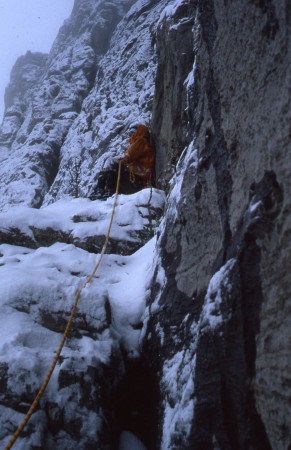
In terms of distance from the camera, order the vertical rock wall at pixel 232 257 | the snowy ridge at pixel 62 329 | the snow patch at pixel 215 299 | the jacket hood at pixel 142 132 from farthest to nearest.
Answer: the jacket hood at pixel 142 132 < the snowy ridge at pixel 62 329 < the snow patch at pixel 215 299 < the vertical rock wall at pixel 232 257

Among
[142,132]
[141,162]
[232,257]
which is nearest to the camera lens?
[232,257]

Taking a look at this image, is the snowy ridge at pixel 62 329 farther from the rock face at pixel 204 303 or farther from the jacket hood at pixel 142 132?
the jacket hood at pixel 142 132

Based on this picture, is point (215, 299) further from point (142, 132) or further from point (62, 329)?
point (142, 132)

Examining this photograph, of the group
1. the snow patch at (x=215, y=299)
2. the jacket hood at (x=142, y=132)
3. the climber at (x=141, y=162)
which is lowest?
the snow patch at (x=215, y=299)

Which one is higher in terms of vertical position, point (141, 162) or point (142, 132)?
point (142, 132)

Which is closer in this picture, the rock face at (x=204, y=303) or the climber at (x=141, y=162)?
the rock face at (x=204, y=303)

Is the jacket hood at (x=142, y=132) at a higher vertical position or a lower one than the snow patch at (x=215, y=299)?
higher

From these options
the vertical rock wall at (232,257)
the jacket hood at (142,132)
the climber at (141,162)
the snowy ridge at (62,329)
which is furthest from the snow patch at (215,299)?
the jacket hood at (142,132)

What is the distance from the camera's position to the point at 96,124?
1082 cm

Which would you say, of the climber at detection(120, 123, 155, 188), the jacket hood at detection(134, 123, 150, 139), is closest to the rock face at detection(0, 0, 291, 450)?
the climber at detection(120, 123, 155, 188)

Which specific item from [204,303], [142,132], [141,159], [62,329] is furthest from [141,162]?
[204,303]

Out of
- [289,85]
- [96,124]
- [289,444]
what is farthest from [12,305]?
[96,124]

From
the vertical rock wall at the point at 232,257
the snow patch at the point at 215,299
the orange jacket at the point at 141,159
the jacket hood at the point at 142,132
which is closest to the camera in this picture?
the vertical rock wall at the point at 232,257

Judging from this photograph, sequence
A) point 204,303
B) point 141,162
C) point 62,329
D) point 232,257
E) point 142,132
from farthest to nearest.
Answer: point 142,132 → point 141,162 → point 62,329 → point 204,303 → point 232,257
